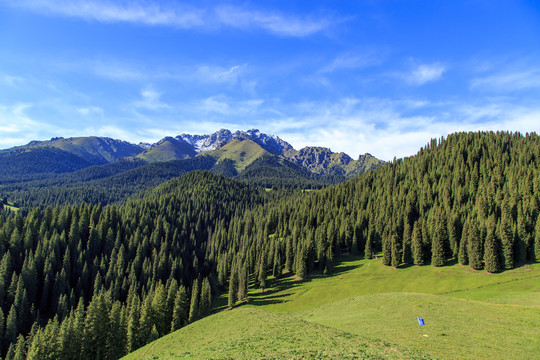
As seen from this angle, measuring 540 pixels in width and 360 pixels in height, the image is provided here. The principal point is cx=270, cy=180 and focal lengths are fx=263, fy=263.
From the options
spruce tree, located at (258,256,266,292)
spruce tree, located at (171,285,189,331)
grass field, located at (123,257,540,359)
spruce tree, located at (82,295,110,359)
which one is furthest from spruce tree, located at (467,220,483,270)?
spruce tree, located at (82,295,110,359)

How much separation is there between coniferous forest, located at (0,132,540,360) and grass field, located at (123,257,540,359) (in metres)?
19.1

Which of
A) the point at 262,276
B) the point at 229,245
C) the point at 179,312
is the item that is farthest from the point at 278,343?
the point at 229,245

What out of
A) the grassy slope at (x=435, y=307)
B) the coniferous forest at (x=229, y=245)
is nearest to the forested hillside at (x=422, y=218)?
the coniferous forest at (x=229, y=245)

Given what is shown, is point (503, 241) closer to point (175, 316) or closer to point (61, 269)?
point (175, 316)

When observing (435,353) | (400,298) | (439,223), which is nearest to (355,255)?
(439,223)

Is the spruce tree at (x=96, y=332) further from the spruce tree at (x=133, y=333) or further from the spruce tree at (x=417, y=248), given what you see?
the spruce tree at (x=417, y=248)

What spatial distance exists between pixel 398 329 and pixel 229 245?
127 metres

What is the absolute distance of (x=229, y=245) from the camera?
156 meters

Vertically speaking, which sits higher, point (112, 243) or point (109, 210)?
point (109, 210)

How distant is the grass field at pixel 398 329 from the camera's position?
1078 inches

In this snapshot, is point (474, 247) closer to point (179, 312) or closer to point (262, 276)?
point (262, 276)

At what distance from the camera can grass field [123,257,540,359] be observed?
1078 inches

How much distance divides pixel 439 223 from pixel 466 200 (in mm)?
40672

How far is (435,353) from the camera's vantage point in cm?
2777
